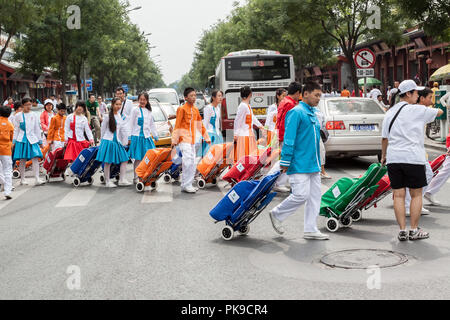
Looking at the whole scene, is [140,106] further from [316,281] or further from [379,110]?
[316,281]

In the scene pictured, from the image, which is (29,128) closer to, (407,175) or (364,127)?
(364,127)

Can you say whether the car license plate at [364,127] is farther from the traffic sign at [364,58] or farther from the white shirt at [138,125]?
the traffic sign at [364,58]

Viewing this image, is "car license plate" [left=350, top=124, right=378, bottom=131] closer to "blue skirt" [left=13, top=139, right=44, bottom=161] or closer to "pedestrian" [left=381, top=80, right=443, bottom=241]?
"blue skirt" [left=13, top=139, right=44, bottom=161]

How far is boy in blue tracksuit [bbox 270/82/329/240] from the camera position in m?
7.11

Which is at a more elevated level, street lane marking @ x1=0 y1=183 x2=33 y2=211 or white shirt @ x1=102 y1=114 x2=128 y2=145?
white shirt @ x1=102 y1=114 x2=128 y2=145

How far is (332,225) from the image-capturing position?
25.3ft

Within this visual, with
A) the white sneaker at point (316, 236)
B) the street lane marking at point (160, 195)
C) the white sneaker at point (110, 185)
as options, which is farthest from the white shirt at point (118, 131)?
the white sneaker at point (316, 236)

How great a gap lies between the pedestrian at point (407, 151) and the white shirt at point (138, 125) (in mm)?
6149

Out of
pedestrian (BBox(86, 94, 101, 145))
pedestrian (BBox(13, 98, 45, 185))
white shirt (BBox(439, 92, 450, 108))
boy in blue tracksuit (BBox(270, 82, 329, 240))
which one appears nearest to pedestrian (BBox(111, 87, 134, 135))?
pedestrian (BBox(13, 98, 45, 185))

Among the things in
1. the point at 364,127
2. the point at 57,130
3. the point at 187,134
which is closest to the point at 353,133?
the point at 364,127

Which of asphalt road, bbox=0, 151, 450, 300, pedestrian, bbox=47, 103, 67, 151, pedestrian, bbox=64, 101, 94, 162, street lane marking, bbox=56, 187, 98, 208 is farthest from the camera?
pedestrian, bbox=47, 103, 67, 151

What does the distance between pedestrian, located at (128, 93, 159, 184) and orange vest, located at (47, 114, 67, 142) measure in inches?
101

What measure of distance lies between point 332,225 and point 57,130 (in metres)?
8.51

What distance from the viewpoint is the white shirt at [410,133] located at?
6.97 meters
